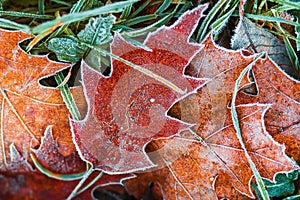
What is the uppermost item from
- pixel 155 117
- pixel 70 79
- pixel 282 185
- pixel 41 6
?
pixel 41 6

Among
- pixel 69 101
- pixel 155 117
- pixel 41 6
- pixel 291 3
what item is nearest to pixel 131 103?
pixel 155 117

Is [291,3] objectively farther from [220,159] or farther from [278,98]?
[220,159]

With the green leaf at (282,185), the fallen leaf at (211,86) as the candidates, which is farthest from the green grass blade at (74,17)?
the green leaf at (282,185)

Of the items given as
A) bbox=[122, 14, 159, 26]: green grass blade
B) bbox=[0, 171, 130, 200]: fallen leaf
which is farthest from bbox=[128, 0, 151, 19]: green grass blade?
bbox=[0, 171, 130, 200]: fallen leaf

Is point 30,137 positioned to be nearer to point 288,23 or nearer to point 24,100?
point 24,100

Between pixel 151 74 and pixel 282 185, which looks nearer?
pixel 151 74

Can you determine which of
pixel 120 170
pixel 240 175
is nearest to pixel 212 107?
pixel 240 175
